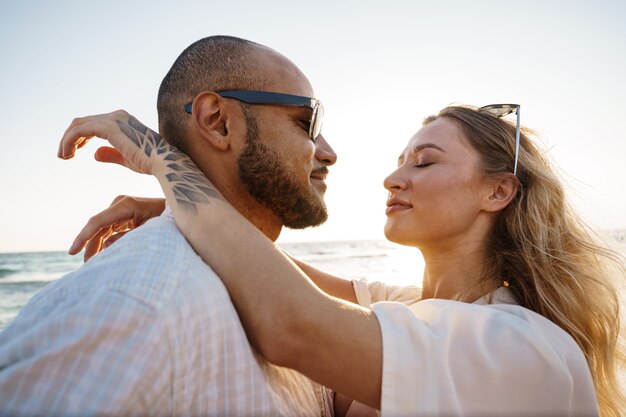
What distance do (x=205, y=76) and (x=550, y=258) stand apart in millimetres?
2598

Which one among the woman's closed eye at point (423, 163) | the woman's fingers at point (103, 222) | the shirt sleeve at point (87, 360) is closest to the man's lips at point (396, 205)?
the woman's closed eye at point (423, 163)

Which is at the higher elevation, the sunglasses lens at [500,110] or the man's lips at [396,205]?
the sunglasses lens at [500,110]

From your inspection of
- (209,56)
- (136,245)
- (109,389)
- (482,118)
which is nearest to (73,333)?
(109,389)

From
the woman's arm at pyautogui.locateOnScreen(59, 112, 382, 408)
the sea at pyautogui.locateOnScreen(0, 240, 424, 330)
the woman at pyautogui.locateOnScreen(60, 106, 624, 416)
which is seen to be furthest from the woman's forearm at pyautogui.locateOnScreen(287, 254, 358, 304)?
the sea at pyautogui.locateOnScreen(0, 240, 424, 330)

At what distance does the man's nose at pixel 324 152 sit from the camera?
304cm

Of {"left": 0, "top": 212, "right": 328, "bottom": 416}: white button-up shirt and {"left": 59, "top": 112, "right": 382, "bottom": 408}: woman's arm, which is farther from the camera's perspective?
{"left": 59, "top": 112, "right": 382, "bottom": 408}: woman's arm

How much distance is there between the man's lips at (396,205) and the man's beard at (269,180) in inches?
25.4

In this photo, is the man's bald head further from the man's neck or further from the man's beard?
the man's neck

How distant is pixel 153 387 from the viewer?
1.26 meters

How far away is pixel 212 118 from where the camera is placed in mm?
2607

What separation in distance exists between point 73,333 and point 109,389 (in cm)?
19

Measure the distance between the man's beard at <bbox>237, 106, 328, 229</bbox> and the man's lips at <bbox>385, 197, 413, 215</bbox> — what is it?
2.11 ft

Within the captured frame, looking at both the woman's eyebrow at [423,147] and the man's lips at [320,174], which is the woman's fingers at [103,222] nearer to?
the man's lips at [320,174]

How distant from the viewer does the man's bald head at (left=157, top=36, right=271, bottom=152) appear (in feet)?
8.77
